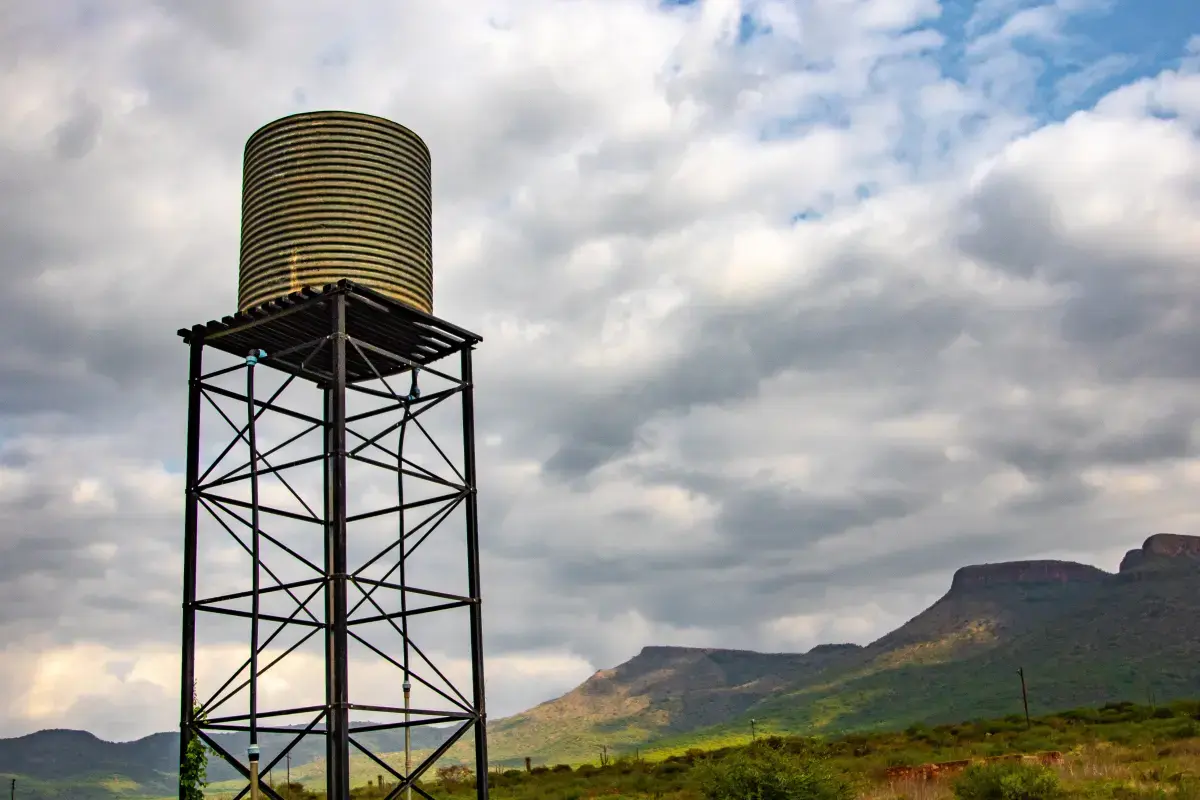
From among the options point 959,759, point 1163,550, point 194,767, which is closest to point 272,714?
point 194,767

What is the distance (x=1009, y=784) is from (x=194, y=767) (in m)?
13.5

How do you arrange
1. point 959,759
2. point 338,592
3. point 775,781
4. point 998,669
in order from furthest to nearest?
point 998,669 → point 959,759 → point 775,781 → point 338,592

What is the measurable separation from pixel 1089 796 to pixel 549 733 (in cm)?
18343

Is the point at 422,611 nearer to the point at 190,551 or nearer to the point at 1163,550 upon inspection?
the point at 190,551

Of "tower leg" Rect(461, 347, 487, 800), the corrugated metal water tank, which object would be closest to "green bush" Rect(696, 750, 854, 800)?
"tower leg" Rect(461, 347, 487, 800)

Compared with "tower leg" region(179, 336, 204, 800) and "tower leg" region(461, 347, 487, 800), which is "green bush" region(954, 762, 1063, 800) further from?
"tower leg" region(179, 336, 204, 800)

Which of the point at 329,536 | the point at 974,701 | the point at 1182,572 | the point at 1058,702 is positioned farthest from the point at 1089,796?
the point at 1182,572

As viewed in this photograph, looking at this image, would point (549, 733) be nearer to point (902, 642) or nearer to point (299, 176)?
point (902, 642)

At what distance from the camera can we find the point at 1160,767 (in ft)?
86.4

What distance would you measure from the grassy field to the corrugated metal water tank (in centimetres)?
1066

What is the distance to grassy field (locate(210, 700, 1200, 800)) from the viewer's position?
79.6 ft

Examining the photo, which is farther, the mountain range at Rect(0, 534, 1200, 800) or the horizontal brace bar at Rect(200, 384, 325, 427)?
the mountain range at Rect(0, 534, 1200, 800)

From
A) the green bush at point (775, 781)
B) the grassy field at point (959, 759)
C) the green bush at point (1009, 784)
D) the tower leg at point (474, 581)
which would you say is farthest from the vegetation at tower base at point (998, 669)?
the tower leg at point (474, 581)

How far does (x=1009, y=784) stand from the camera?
21750 millimetres
